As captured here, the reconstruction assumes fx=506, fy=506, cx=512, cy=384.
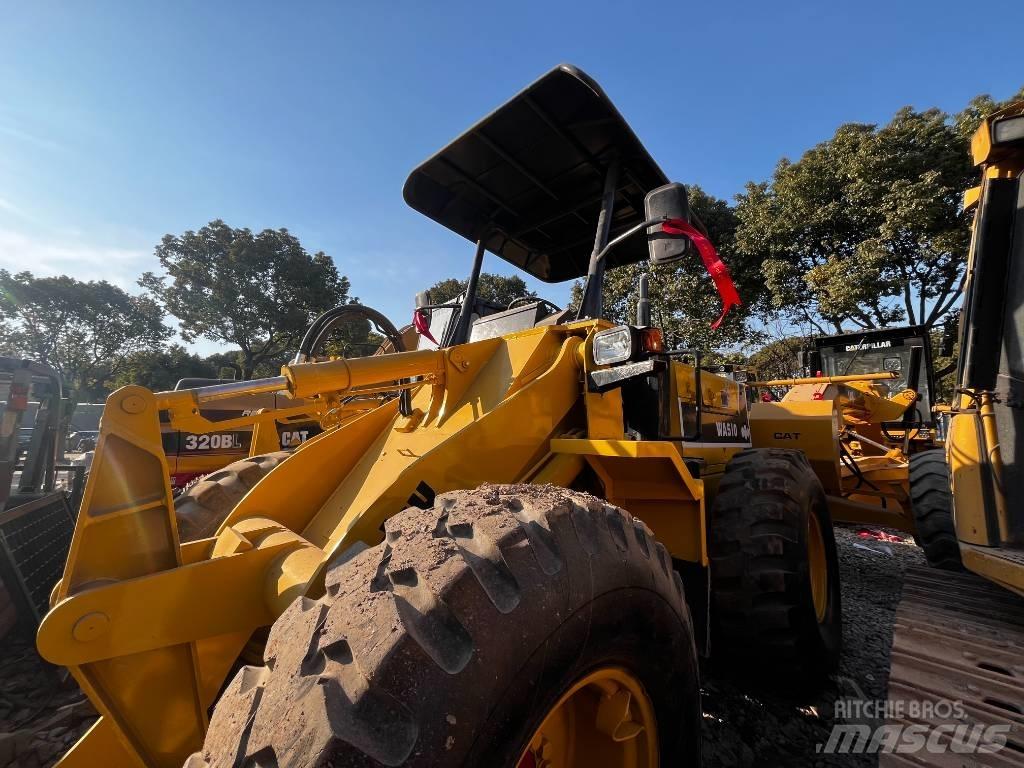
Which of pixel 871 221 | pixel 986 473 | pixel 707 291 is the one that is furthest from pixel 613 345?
pixel 871 221

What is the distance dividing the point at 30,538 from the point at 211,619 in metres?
4.12

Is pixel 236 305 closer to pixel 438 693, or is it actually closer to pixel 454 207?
pixel 454 207

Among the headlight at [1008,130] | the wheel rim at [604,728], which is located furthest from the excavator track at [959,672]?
the headlight at [1008,130]

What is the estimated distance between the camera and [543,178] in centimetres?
347

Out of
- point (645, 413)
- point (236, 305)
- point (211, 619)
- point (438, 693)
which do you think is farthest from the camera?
point (236, 305)

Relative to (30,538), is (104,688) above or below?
above

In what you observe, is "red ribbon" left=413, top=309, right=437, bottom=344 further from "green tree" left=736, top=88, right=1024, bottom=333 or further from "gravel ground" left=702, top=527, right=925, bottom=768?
"green tree" left=736, top=88, right=1024, bottom=333

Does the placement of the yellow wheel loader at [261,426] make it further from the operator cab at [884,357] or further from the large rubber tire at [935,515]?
the operator cab at [884,357]

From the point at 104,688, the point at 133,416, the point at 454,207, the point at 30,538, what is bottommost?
the point at 30,538

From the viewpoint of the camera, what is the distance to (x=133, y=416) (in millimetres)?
1592

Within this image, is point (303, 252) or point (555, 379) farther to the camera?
point (303, 252)

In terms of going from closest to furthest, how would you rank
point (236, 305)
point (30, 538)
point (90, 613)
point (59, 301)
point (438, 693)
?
point (438, 693), point (90, 613), point (30, 538), point (236, 305), point (59, 301)

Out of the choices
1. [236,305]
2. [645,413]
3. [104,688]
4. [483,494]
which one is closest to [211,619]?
[104,688]

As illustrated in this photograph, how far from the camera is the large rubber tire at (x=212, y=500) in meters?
2.99
